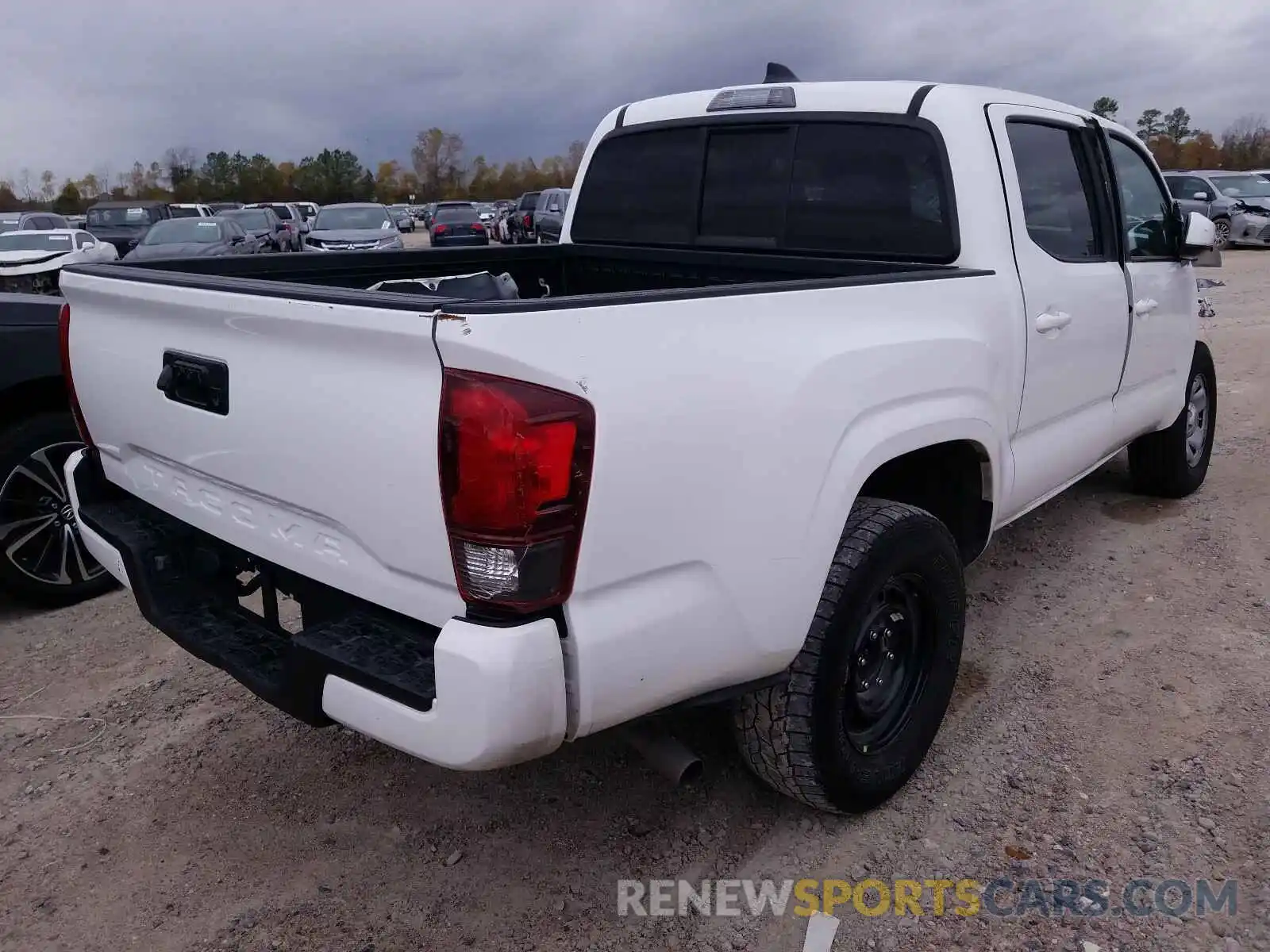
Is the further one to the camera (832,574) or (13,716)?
(13,716)

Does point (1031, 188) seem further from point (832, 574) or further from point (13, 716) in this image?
point (13, 716)

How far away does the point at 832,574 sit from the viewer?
99.5 inches

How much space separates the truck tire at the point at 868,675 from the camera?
2.53 meters

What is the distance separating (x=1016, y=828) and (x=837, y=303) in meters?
1.55

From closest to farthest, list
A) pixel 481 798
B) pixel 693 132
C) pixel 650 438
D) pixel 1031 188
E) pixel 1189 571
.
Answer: pixel 650 438 < pixel 481 798 < pixel 1031 188 < pixel 693 132 < pixel 1189 571

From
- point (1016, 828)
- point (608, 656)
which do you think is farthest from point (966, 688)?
point (608, 656)

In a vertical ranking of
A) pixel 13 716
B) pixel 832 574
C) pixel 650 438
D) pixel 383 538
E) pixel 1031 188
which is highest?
pixel 1031 188

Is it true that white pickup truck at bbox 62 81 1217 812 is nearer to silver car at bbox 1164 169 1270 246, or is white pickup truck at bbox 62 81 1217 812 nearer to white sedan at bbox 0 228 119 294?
white sedan at bbox 0 228 119 294

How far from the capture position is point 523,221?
89.9 ft

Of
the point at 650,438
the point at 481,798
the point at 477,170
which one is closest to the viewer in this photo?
the point at 650,438

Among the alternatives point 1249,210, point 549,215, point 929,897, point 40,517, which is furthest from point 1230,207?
point 40,517

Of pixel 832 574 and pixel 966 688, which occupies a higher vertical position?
pixel 832 574

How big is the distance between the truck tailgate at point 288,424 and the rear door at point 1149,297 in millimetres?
3302

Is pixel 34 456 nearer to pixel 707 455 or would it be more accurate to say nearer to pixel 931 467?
pixel 707 455
